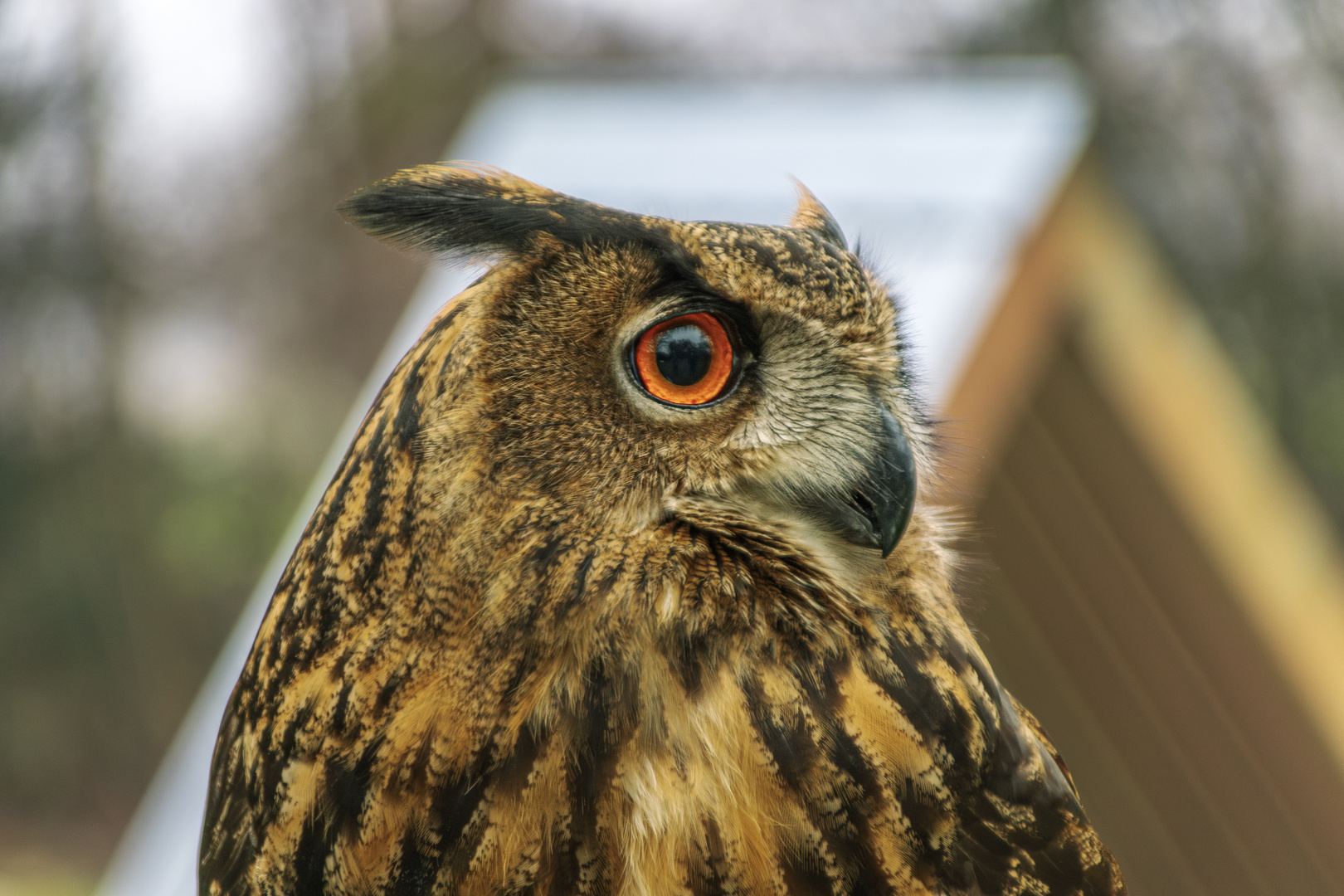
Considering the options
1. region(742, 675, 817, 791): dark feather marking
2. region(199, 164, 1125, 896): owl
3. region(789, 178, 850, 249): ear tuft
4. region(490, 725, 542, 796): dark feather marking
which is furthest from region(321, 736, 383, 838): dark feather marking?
region(789, 178, 850, 249): ear tuft

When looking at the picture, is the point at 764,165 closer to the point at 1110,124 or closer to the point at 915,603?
the point at 915,603

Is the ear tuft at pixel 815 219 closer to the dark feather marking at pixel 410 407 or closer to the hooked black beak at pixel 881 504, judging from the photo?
the hooked black beak at pixel 881 504

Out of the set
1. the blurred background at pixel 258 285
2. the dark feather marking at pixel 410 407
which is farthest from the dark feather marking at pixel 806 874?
the blurred background at pixel 258 285

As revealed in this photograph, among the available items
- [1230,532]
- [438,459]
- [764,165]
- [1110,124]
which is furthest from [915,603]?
[1110,124]

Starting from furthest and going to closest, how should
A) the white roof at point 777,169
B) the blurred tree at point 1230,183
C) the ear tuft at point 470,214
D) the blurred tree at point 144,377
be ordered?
1. the blurred tree at point 1230,183
2. the blurred tree at point 144,377
3. the white roof at point 777,169
4. the ear tuft at point 470,214

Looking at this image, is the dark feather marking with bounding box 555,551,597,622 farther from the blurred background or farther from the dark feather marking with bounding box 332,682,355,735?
the blurred background

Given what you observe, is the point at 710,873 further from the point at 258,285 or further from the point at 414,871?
the point at 258,285
